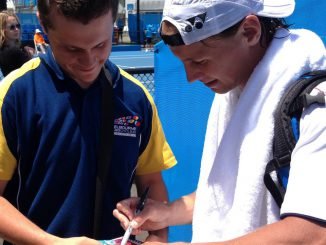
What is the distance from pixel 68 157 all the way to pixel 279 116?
0.79 metres

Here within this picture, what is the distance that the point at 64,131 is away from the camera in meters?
1.70

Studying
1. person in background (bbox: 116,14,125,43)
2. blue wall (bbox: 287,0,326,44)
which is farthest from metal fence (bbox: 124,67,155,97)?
person in background (bbox: 116,14,125,43)

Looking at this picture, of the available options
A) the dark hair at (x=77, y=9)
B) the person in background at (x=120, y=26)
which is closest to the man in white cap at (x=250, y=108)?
the dark hair at (x=77, y=9)

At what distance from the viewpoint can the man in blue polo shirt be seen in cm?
162

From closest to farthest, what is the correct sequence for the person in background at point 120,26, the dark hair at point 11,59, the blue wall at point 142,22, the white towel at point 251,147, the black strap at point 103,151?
the white towel at point 251,147 → the black strap at point 103,151 → the dark hair at point 11,59 → the blue wall at point 142,22 → the person in background at point 120,26

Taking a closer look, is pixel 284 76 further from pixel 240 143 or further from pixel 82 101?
pixel 82 101

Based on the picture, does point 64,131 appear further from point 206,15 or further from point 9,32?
point 9,32

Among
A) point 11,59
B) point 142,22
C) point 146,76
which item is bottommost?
point 142,22

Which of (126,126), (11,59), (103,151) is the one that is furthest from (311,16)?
(11,59)

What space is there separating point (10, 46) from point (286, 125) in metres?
4.50

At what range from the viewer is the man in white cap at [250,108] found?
1092mm

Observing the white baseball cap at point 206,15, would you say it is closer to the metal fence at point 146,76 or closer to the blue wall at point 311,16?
the blue wall at point 311,16

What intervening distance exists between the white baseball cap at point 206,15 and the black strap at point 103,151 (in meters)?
0.51

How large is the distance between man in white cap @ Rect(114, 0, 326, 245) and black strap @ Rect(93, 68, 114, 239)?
1.26 ft
